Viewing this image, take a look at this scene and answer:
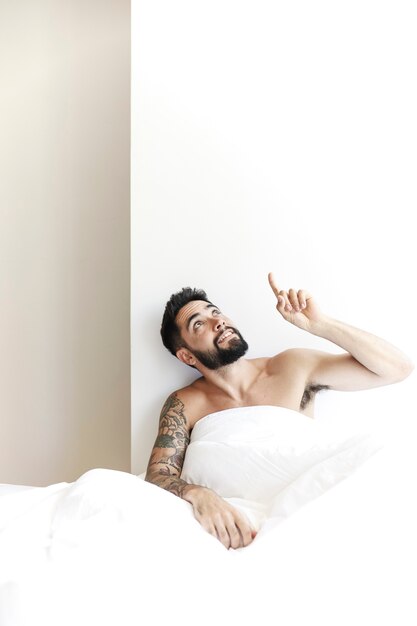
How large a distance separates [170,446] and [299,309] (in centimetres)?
66

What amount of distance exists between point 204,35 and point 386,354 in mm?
1475

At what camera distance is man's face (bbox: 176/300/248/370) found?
2541mm

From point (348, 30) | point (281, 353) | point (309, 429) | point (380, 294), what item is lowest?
point (309, 429)

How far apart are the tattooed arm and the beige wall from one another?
0.93 metres

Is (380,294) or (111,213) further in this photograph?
(111,213)

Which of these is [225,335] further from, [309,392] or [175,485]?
[175,485]

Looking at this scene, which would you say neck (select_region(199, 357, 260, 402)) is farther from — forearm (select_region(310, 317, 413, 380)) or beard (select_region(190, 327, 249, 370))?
forearm (select_region(310, 317, 413, 380))

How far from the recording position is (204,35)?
2.82m

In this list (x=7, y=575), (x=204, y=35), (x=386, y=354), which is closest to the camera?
(x=7, y=575)

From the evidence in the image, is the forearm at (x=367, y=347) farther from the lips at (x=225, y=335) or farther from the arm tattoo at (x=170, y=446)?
the arm tattoo at (x=170, y=446)

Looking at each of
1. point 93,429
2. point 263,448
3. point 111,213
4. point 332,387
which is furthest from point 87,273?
point 263,448

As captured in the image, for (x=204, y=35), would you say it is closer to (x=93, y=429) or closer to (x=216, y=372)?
(x=216, y=372)

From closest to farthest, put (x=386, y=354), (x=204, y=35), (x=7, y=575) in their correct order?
(x=7, y=575), (x=386, y=354), (x=204, y=35)

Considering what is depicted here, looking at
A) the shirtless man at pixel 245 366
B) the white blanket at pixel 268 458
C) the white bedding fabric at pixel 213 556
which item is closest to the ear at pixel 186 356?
the shirtless man at pixel 245 366
